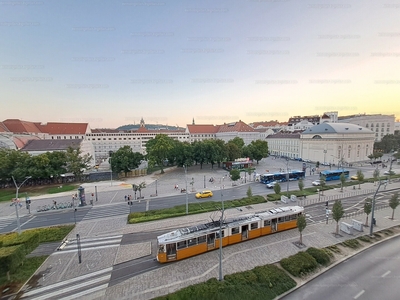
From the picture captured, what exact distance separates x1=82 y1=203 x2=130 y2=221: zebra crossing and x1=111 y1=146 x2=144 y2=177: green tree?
18.2 metres

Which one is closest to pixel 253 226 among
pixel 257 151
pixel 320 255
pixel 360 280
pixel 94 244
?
pixel 320 255

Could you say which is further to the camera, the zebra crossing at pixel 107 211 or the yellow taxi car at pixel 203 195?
the yellow taxi car at pixel 203 195

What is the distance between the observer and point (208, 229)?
1587cm

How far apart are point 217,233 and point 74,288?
10.5 m

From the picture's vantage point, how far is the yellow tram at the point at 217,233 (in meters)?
14.7

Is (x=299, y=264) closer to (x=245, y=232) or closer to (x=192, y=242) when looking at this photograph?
(x=245, y=232)

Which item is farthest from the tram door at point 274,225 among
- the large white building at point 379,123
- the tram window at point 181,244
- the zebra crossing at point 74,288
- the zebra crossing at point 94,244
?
the large white building at point 379,123

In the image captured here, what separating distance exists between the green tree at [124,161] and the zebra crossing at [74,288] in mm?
34025

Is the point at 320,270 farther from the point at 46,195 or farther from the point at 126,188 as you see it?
the point at 46,195

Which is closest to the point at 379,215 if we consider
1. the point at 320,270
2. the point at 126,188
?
the point at 320,270

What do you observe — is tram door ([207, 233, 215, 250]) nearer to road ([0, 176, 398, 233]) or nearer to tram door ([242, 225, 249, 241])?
tram door ([242, 225, 249, 241])

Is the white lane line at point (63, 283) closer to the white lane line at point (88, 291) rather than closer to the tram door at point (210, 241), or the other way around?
the white lane line at point (88, 291)

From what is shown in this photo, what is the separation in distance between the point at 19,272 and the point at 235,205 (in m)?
22.0

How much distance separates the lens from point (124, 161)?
45781 mm
